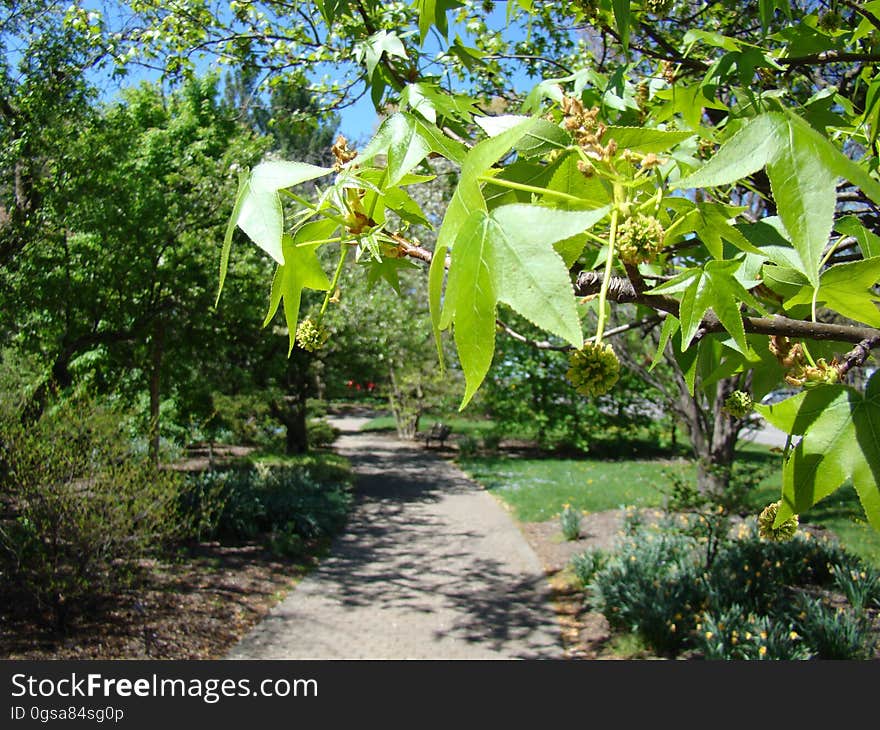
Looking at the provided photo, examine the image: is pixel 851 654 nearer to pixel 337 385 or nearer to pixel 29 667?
pixel 29 667

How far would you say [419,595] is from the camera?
711 centimetres

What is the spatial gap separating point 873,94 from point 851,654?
13.9 feet

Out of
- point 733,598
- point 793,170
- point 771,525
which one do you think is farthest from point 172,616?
point 793,170

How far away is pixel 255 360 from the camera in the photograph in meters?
12.9

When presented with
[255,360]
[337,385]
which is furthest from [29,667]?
[337,385]

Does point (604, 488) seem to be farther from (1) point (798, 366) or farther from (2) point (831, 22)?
(1) point (798, 366)

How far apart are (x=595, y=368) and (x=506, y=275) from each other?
0.80ft

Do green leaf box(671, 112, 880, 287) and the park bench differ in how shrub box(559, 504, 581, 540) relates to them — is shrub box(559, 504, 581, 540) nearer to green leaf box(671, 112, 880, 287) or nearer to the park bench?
green leaf box(671, 112, 880, 287)

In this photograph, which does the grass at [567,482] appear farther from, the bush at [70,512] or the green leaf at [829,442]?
the green leaf at [829,442]

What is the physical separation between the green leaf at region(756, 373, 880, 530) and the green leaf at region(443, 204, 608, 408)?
47cm

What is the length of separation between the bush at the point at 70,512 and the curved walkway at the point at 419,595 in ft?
4.54

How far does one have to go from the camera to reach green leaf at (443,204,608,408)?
658mm

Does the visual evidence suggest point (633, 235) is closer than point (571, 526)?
Yes

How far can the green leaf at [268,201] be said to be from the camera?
32.4 inches
